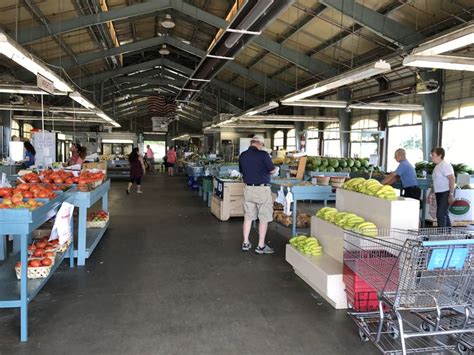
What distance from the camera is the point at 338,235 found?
4242 mm

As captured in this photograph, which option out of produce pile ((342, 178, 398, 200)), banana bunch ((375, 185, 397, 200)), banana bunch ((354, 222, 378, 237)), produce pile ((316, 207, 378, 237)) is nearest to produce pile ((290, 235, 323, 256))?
produce pile ((316, 207, 378, 237))

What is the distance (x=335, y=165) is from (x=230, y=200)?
12.9ft

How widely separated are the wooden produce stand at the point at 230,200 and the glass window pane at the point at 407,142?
7.61 meters

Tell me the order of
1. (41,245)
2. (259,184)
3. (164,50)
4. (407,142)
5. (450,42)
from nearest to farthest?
(41,245) → (450,42) → (259,184) → (407,142) → (164,50)

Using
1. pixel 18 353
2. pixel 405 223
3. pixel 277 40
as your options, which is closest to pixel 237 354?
pixel 18 353

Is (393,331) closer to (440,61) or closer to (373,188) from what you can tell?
(373,188)

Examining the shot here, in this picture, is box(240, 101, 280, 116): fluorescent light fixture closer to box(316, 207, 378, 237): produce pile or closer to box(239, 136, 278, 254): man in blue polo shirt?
box(239, 136, 278, 254): man in blue polo shirt

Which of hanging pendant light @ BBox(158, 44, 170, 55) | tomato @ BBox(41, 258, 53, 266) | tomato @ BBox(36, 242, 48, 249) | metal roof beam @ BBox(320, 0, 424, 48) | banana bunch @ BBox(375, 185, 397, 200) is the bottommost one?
tomato @ BBox(41, 258, 53, 266)

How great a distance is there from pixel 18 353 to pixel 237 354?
1625mm

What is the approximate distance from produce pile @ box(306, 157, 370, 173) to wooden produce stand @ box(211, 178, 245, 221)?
320cm

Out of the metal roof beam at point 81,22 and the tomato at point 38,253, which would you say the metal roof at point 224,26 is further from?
the tomato at point 38,253

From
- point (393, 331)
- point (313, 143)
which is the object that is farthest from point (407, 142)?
point (393, 331)

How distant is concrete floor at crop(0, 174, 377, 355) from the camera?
298 cm

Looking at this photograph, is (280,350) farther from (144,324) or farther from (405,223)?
(405,223)
